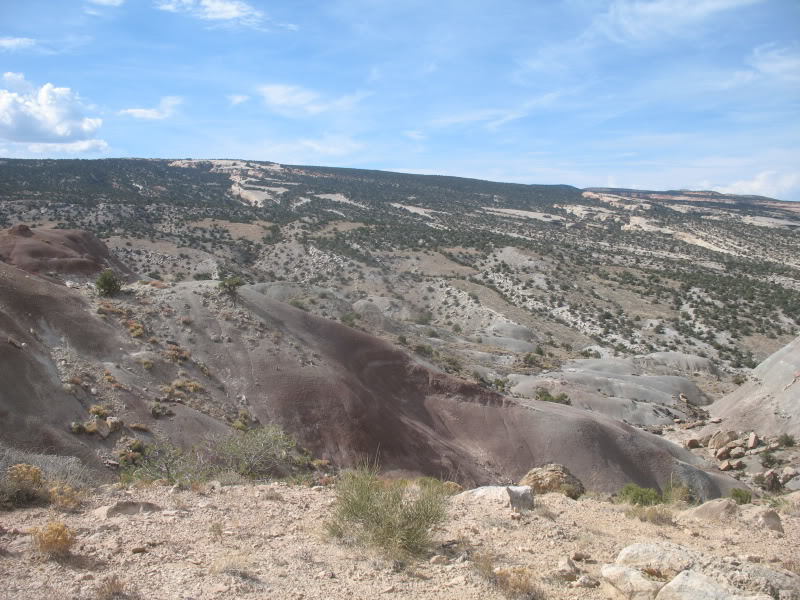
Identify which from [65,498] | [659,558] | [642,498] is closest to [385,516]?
[659,558]

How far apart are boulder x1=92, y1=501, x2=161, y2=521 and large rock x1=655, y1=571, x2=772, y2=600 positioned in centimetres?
866

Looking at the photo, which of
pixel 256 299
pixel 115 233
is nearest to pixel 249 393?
pixel 256 299

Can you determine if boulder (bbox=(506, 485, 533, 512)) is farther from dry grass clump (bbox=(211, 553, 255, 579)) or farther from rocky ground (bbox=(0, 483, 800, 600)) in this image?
dry grass clump (bbox=(211, 553, 255, 579))

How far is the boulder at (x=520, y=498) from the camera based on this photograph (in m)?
12.8

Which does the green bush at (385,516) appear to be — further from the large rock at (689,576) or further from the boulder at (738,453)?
the boulder at (738,453)

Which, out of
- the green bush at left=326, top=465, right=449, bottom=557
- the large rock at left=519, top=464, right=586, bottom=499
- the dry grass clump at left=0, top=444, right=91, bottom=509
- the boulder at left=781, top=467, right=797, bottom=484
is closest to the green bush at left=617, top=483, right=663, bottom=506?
the large rock at left=519, top=464, right=586, bottom=499

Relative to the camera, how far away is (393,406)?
31.5m

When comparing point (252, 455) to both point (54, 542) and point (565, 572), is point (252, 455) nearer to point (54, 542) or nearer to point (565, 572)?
point (54, 542)

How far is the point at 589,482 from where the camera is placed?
1161 inches

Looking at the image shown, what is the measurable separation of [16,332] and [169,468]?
9396 mm

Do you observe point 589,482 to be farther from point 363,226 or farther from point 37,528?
point 363,226

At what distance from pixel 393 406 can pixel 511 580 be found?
23344mm

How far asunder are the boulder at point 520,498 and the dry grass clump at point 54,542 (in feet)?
27.1

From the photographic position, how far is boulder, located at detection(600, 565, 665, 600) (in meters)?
7.92
